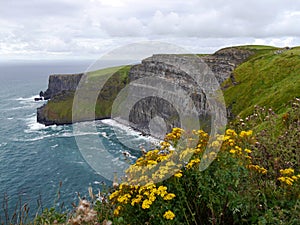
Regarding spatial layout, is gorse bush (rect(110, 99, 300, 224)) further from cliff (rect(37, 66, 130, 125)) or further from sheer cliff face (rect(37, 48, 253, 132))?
cliff (rect(37, 66, 130, 125))

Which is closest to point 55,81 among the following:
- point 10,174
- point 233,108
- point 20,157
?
point 20,157

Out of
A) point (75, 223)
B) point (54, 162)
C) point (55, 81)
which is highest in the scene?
point (75, 223)

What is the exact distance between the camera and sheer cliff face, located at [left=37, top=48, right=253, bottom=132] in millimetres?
84831

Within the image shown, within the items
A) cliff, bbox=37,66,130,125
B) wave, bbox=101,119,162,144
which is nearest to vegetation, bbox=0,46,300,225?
wave, bbox=101,119,162,144

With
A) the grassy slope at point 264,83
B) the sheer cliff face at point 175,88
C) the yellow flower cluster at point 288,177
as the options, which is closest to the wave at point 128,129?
the sheer cliff face at point 175,88

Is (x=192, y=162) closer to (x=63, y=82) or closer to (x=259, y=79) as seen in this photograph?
(x=259, y=79)

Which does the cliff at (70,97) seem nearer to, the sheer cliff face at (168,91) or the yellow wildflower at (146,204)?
the sheer cliff face at (168,91)

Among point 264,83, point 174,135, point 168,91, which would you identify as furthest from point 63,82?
point 174,135

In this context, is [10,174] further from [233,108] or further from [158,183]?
[158,183]

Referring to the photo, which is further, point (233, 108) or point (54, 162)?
point (54, 162)

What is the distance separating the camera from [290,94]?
1583 inches

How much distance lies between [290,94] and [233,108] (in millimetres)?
21024

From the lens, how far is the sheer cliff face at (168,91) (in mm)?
84831

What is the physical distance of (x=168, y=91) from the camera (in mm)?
105062
